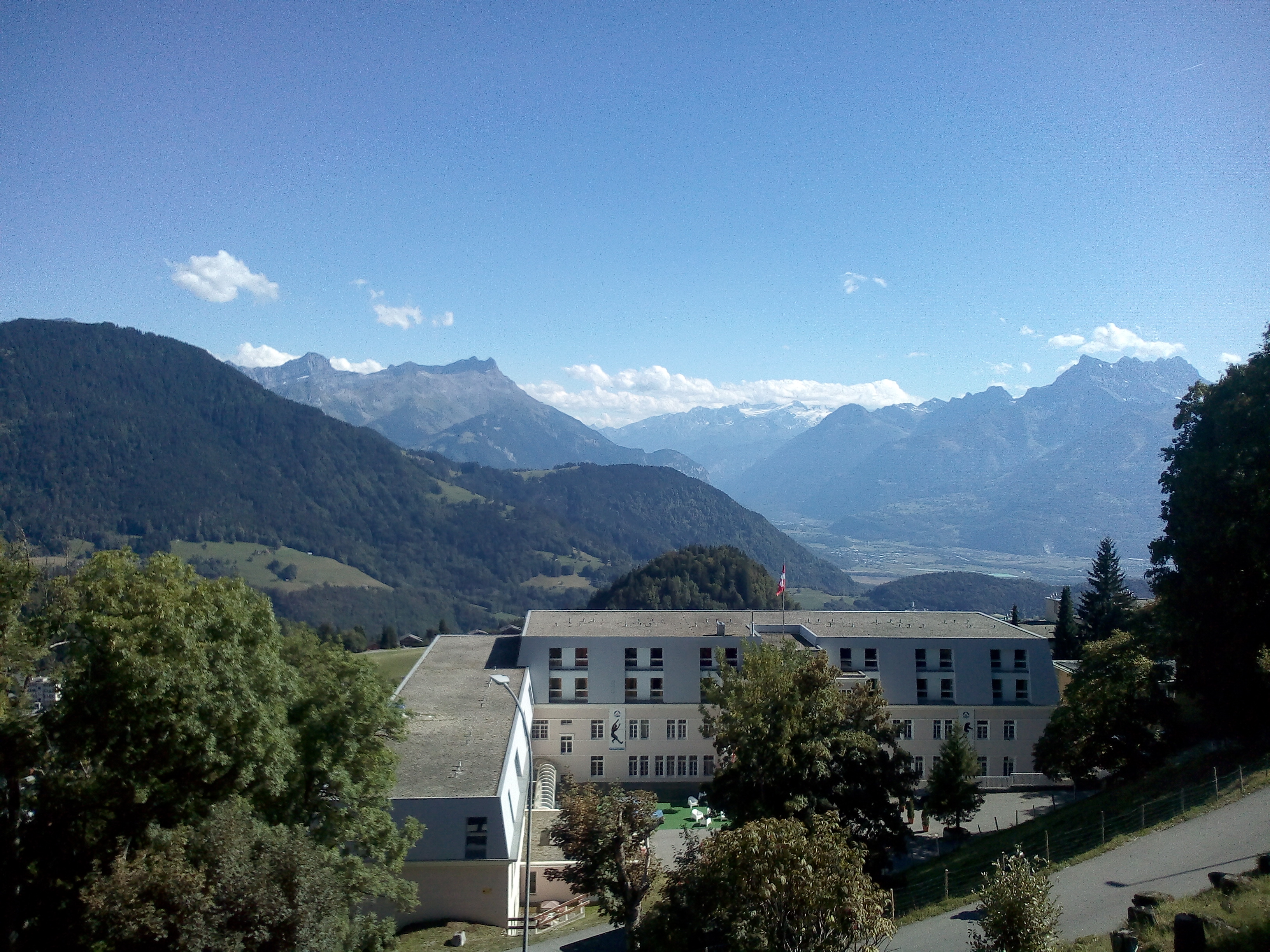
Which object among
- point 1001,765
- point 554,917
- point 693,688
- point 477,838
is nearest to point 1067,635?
point 1001,765

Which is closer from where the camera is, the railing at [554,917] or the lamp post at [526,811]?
the lamp post at [526,811]

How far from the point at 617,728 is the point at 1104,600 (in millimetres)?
49787

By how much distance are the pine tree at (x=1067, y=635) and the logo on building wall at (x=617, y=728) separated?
39.2 metres

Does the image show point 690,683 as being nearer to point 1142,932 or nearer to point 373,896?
point 373,896

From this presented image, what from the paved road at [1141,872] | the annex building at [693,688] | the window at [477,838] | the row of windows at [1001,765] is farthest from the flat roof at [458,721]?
the row of windows at [1001,765]

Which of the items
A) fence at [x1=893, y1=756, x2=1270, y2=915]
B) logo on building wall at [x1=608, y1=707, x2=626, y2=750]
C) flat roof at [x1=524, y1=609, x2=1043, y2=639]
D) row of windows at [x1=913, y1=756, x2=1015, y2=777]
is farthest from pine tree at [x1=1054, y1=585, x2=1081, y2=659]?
fence at [x1=893, y1=756, x2=1270, y2=915]

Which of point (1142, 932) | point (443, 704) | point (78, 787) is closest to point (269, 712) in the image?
point (78, 787)

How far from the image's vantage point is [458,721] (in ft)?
115

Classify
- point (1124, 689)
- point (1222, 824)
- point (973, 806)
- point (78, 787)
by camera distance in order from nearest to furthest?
point (78, 787), point (1222, 824), point (1124, 689), point (973, 806)

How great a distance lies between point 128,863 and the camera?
14500 millimetres

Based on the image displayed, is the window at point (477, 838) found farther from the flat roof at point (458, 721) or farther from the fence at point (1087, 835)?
the fence at point (1087, 835)

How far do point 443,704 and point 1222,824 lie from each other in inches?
1120

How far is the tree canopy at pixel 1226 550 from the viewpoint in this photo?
982 inches

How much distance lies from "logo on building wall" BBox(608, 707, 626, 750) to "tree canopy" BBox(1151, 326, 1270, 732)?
26075 millimetres
